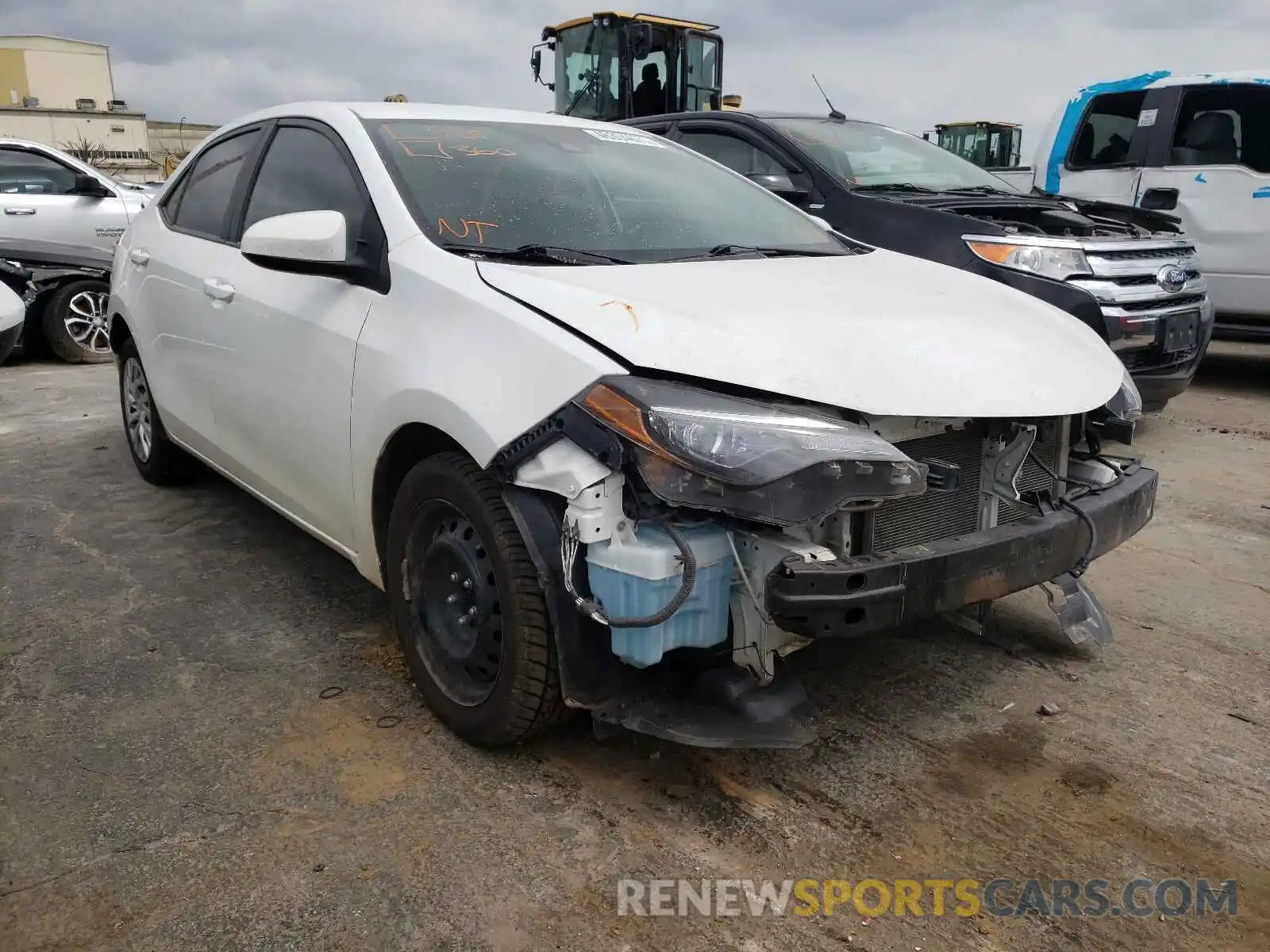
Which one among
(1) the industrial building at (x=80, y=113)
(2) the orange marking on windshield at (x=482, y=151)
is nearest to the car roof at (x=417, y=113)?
(2) the orange marking on windshield at (x=482, y=151)

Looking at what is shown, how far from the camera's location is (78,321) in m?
8.94

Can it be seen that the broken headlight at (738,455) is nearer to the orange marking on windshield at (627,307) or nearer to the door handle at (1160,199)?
the orange marking on windshield at (627,307)

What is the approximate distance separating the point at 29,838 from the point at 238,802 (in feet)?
1.46

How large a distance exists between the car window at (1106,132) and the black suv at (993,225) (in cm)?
136

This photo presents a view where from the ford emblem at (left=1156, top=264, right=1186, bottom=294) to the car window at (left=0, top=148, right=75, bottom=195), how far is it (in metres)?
9.22

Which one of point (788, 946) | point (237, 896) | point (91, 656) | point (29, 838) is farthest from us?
point (91, 656)

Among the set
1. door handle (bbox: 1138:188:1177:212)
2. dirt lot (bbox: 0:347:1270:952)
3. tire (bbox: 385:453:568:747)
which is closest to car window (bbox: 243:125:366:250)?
tire (bbox: 385:453:568:747)

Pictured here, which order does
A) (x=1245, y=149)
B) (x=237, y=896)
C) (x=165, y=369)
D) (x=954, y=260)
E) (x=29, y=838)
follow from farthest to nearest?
(x=1245, y=149) < (x=954, y=260) < (x=165, y=369) < (x=29, y=838) < (x=237, y=896)

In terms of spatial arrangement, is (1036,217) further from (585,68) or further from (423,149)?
(585,68)

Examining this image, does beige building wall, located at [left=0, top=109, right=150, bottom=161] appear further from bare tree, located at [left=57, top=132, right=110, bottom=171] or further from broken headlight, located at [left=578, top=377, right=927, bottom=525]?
broken headlight, located at [left=578, top=377, right=927, bottom=525]

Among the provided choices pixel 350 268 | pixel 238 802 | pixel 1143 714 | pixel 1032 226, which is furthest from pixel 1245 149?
pixel 238 802

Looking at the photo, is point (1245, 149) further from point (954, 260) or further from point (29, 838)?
point (29, 838)

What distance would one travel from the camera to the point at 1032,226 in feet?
18.6

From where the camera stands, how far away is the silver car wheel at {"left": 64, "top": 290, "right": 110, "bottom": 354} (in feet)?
29.2
